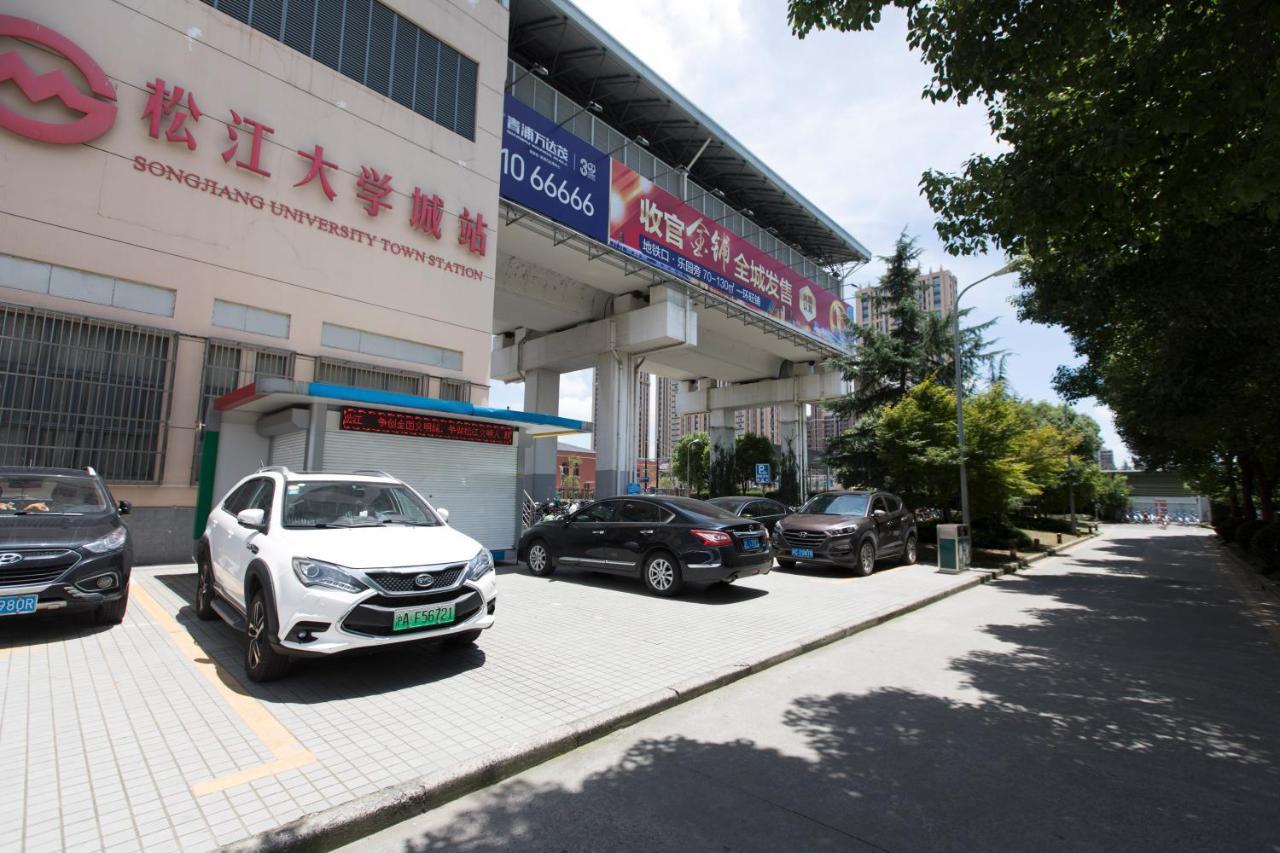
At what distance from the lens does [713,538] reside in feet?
28.7

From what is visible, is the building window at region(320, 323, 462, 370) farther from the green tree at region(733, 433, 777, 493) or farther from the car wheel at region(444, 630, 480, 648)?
the green tree at region(733, 433, 777, 493)

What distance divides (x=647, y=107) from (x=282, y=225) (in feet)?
46.3

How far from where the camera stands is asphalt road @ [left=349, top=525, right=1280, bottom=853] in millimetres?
3068

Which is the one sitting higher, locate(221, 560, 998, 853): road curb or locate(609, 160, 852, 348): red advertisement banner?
locate(609, 160, 852, 348): red advertisement banner

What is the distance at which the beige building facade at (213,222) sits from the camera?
9.66 metres

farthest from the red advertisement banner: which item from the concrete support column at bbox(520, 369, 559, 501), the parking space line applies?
the parking space line

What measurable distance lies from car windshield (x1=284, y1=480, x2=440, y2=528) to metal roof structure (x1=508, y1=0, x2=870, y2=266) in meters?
16.4

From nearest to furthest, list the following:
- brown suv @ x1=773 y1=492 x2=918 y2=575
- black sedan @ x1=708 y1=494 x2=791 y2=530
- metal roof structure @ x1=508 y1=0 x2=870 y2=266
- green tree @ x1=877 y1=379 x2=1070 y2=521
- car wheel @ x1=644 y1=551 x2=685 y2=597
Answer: car wheel @ x1=644 y1=551 x2=685 y2=597 < brown suv @ x1=773 y1=492 x2=918 y2=575 < black sedan @ x1=708 y1=494 x2=791 y2=530 < green tree @ x1=877 y1=379 x2=1070 y2=521 < metal roof structure @ x1=508 y1=0 x2=870 y2=266

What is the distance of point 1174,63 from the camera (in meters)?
5.47

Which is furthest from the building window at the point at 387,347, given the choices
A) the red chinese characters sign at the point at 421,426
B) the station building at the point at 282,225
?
the red chinese characters sign at the point at 421,426

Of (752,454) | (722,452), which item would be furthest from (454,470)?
(752,454)

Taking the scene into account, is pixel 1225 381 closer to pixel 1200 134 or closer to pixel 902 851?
pixel 1200 134

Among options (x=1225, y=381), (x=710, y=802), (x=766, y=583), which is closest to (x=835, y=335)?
(x=1225, y=381)

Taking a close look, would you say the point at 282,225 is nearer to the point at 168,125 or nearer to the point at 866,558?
the point at 168,125
